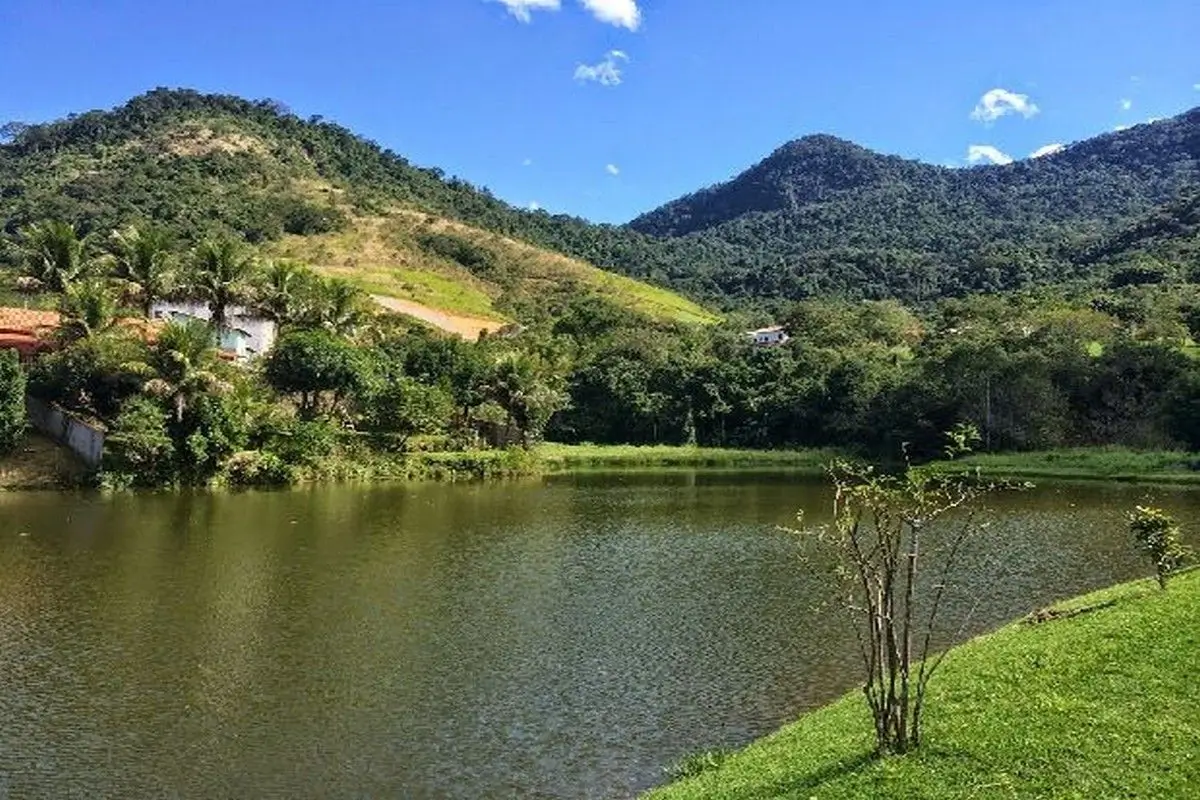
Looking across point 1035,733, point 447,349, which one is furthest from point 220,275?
point 1035,733

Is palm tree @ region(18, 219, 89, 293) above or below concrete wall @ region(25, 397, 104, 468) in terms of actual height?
above

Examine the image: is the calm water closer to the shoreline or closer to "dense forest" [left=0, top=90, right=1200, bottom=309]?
the shoreline

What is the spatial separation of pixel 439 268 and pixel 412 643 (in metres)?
112

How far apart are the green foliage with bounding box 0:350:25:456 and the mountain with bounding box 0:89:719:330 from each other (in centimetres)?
5482

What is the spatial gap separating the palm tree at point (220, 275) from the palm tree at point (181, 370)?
8.98m

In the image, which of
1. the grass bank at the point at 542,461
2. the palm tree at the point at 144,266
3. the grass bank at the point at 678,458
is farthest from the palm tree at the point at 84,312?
the grass bank at the point at 678,458

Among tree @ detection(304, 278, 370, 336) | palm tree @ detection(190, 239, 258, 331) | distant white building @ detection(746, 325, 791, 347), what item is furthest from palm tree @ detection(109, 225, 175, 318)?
distant white building @ detection(746, 325, 791, 347)

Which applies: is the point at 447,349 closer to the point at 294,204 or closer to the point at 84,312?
the point at 84,312

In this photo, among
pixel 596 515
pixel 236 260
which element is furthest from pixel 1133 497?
pixel 236 260

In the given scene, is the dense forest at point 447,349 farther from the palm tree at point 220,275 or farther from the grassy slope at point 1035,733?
the grassy slope at point 1035,733

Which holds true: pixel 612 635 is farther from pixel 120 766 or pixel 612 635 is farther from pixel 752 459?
pixel 752 459

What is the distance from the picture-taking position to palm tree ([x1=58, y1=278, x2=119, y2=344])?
165ft

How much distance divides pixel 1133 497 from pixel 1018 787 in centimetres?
4375

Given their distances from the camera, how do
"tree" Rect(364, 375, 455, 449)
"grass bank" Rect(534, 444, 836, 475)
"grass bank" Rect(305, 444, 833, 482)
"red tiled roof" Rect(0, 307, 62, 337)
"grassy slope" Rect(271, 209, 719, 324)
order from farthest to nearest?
1. "grassy slope" Rect(271, 209, 719, 324)
2. "grass bank" Rect(534, 444, 836, 475)
3. "tree" Rect(364, 375, 455, 449)
4. "grass bank" Rect(305, 444, 833, 482)
5. "red tiled roof" Rect(0, 307, 62, 337)
